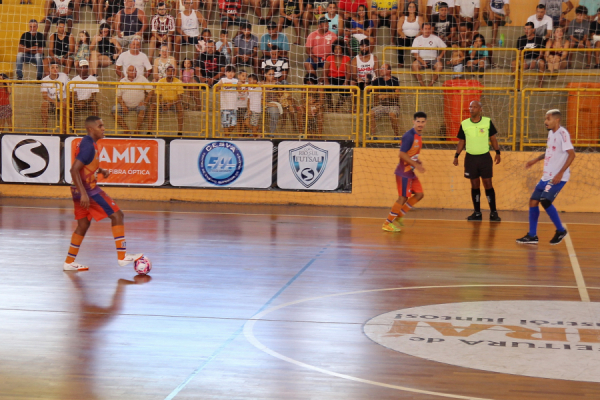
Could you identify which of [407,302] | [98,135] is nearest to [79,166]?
[98,135]

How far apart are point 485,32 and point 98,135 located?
13.4 meters

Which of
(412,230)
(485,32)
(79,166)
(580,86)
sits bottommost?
(412,230)

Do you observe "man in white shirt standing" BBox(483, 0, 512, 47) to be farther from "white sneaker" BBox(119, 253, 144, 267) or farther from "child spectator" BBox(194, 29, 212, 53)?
"white sneaker" BBox(119, 253, 144, 267)

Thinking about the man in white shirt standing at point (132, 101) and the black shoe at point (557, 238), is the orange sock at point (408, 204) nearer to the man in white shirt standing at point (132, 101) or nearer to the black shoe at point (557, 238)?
the black shoe at point (557, 238)

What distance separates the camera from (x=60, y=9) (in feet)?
66.2

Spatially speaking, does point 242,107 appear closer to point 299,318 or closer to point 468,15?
point 468,15

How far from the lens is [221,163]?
56.6ft

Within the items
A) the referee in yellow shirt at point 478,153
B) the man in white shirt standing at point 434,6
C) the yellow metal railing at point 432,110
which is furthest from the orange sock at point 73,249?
the man in white shirt standing at point 434,6

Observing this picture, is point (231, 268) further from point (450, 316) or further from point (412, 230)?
point (412, 230)

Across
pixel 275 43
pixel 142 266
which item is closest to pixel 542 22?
pixel 275 43

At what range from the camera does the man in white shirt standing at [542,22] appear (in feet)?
59.7

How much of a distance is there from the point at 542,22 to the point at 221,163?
29.3ft

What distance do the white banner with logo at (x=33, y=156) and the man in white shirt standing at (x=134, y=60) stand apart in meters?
2.61

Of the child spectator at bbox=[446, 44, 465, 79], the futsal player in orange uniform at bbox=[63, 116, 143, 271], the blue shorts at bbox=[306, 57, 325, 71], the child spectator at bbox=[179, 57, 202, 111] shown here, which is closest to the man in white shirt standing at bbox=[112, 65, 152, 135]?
the child spectator at bbox=[179, 57, 202, 111]
